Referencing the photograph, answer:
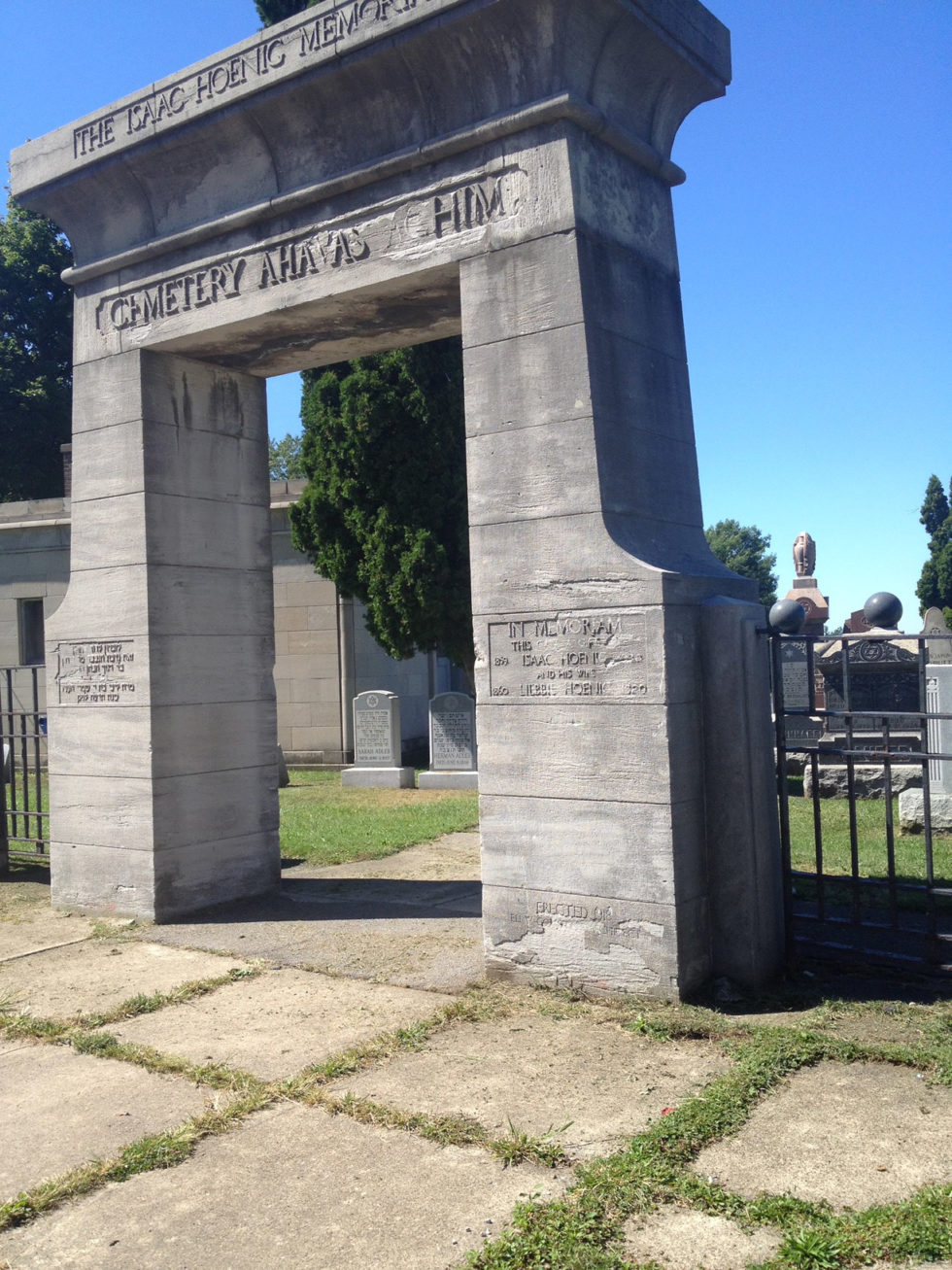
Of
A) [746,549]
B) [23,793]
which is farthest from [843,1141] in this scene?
[746,549]

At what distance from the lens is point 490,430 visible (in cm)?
548

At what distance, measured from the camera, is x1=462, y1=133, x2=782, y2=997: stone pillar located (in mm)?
4938

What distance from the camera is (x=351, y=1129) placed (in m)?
3.72

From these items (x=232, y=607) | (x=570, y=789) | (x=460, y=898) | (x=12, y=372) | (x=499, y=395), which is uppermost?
(x=12, y=372)

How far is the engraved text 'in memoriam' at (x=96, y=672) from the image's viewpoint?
281 inches

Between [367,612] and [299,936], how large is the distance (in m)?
10.9

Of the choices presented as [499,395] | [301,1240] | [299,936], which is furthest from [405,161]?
[301,1240]

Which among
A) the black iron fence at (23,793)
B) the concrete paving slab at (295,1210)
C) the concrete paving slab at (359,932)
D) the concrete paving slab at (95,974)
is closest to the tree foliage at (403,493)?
the black iron fence at (23,793)

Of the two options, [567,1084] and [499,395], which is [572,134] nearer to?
[499,395]

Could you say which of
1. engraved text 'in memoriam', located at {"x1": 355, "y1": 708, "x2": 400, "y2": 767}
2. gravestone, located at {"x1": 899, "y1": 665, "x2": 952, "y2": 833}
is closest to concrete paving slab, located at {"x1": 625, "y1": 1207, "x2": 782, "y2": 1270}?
gravestone, located at {"x1": 899, "y1": 665, "x2": 952, "y2": 833}

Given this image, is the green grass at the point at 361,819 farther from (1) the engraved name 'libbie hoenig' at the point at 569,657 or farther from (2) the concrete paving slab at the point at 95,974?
(1) the engraved name 'libbie hoenig' at the point at 569,657

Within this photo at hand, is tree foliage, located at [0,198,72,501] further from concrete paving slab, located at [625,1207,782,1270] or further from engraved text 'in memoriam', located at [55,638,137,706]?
concrete paving slab, located at [625,1207,782,1270]

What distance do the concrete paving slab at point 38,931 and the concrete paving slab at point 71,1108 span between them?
6.11ft

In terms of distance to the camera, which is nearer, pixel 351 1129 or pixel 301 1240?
pixel 301 1240
